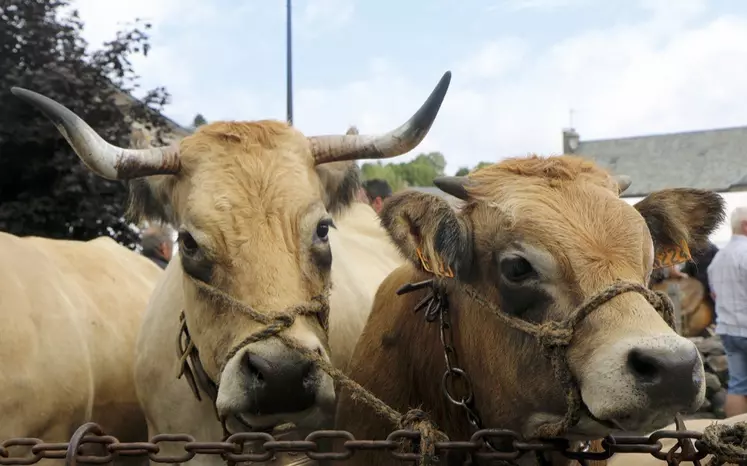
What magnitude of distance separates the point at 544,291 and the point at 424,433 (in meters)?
0.69

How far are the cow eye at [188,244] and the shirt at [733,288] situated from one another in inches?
228

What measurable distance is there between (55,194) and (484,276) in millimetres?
8324

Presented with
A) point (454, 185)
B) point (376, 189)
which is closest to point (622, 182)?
point (454, 185)

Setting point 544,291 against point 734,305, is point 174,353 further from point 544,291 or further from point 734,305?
point 734,305

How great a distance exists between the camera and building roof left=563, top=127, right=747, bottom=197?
131 feet

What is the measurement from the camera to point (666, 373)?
7.14ft

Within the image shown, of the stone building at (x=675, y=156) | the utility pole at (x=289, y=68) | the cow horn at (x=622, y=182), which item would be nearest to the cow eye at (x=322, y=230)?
the cow horn at (x=622, y=182)

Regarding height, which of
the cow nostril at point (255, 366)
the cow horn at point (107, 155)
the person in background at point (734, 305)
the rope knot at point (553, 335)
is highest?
the cow horn at point (107, 155)

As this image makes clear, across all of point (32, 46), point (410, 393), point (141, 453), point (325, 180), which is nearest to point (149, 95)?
point (32, 46)

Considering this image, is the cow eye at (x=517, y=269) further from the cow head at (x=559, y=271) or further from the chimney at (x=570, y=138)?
the chimney at (x=570, y=138)

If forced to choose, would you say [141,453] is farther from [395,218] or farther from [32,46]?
[32,46]

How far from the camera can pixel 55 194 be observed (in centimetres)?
983

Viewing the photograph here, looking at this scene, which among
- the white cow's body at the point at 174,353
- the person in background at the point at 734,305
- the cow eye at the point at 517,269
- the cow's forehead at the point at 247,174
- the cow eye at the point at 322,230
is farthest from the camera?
the person in background at the point at 734,305

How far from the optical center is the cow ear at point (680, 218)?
9.80 ft
